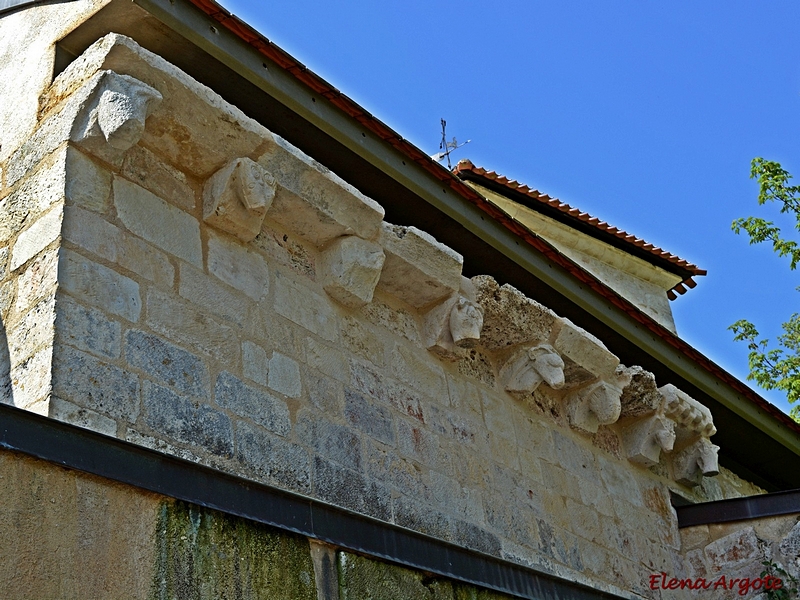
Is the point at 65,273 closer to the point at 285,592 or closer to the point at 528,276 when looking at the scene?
the point at 285,592

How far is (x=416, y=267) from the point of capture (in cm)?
436

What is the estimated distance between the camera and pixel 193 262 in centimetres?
354

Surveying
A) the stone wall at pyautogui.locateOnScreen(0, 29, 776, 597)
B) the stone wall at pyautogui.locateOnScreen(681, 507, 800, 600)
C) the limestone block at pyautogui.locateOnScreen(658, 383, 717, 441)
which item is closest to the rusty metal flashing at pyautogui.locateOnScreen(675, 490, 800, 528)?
the stone wall at pyautogui.locateOnScreen(681, 507, 800, 600)

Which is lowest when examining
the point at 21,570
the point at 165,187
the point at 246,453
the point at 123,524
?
the point at 21,570

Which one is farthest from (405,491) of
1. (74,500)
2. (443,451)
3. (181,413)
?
(74,500)

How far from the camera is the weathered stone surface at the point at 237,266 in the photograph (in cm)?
364

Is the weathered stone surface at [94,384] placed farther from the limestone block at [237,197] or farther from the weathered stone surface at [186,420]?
the limestone block at [237,197]

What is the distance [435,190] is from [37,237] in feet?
6.57

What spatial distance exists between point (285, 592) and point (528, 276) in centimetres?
294

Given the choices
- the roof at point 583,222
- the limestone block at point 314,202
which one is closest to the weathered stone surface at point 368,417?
the limestone block at point 314,202

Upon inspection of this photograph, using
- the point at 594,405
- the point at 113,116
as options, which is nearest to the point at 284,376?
the point at 113,116

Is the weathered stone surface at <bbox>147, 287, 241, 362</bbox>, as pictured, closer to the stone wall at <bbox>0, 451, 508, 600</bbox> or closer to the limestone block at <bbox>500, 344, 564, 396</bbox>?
the stone wall at <bbox>0, 451, 508, 600</bbox>

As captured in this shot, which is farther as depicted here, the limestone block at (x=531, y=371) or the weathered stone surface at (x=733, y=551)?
the weathered stone surface at (x=733, y=551)

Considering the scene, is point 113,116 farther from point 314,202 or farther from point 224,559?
point 224,559
